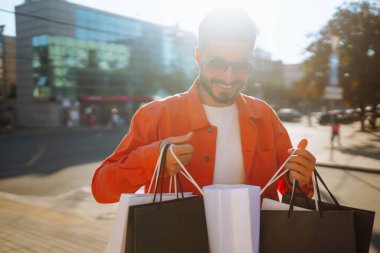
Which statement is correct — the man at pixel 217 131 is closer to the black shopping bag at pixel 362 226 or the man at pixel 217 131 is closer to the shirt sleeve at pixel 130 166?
the shirt sleeve at pixel 130 166

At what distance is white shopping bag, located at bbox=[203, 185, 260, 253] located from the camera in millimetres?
1377

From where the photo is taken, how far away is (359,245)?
1440 mm

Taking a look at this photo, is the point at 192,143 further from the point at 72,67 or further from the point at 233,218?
the point at 72,67

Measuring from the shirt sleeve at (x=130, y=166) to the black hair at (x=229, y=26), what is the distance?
1.70ft

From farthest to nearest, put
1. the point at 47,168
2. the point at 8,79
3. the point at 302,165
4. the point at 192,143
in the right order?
the point at 8,79, the point at 47,168, the point at 192,143, the point at 302,165

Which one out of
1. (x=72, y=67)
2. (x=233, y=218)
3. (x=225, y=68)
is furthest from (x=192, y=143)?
(x=72, y=67)

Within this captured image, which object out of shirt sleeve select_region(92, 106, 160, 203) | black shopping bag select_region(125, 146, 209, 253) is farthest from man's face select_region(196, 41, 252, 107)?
black shopping bag select_region(125, 146, 209, 253)

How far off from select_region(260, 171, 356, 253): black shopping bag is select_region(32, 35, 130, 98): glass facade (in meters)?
35.1

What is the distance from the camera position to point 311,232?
1421mm

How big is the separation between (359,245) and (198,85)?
3.58 ft

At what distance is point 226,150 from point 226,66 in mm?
427

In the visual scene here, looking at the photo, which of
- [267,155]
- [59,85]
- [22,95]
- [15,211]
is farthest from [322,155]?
[22,95]

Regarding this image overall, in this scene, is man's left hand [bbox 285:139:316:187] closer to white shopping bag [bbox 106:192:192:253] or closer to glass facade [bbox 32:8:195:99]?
white shopping bag [bbox 106:192:192:253]

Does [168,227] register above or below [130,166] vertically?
below
